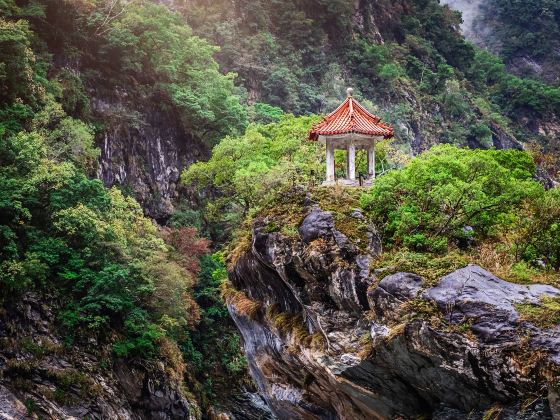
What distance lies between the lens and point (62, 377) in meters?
22.5

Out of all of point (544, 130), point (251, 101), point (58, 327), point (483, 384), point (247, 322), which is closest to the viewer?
point (483, 384)

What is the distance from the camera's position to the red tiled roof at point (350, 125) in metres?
20.6

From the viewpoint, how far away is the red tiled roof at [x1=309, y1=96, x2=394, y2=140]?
20.6m

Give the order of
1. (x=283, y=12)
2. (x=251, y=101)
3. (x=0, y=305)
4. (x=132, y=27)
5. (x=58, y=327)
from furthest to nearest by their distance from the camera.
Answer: (x=283, y=12)
(x=251, y=101)
(x=132, y=27)
(x=58, y=327)
(x=0, y=305)

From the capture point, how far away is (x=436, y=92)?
193ft

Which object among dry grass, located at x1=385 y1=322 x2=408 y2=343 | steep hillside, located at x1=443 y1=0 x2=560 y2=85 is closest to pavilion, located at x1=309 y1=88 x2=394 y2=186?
dry grass, located at x1=385 y1=322 x2=408 y2=343

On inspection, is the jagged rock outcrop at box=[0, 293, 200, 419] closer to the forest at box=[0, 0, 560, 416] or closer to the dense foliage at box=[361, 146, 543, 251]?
the forest at box=[0, 0, 560, 416]

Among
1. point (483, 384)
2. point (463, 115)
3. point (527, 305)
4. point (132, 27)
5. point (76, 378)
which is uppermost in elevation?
point (132, 27)

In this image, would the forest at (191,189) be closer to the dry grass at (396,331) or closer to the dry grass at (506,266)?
the dry grass at (506,266)

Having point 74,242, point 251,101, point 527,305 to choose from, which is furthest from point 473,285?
point 251,101

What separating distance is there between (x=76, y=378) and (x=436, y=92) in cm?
4414

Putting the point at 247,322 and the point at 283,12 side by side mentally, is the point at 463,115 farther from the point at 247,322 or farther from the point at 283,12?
the point at 247,322

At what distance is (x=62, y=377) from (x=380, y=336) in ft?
42.4

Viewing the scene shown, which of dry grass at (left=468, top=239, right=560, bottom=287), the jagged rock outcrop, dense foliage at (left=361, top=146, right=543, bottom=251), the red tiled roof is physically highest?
the red tiled roof
